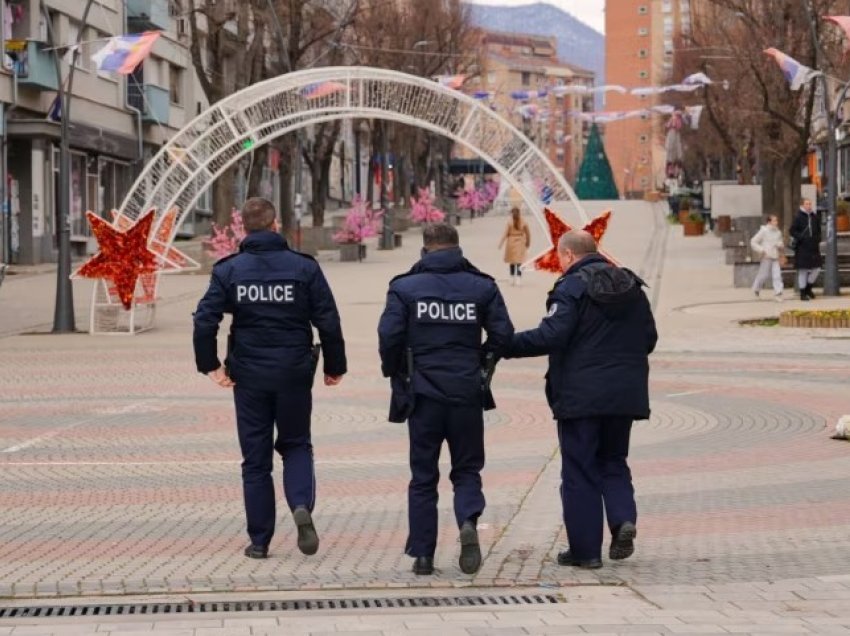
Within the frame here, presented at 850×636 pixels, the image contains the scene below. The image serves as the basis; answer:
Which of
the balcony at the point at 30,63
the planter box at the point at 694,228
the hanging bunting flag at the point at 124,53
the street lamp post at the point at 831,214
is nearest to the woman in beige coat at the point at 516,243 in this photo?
the street lamp post at the point at 831,214

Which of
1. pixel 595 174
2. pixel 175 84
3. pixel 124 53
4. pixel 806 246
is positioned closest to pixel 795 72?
pixel 806 246

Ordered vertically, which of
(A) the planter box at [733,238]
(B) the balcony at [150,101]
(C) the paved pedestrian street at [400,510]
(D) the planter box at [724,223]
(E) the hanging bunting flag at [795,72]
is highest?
(B) the balcony at [150,101]

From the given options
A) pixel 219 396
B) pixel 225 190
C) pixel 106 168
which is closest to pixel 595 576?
pixel 219 396

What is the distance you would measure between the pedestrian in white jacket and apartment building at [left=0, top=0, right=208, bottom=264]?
54.6 feet

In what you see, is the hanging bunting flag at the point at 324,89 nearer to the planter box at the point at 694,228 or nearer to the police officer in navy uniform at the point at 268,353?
the police officer in navy uniform at the point at 268,353

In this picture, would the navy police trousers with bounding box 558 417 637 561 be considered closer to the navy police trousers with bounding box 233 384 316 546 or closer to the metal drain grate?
the metal drain grate

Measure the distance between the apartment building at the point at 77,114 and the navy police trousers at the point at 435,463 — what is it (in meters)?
34.6

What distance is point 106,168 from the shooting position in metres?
59.3

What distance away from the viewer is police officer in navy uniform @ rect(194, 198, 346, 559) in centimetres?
930

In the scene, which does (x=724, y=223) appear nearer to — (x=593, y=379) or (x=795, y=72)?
(x=795, y=72)

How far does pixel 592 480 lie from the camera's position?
30.2ft

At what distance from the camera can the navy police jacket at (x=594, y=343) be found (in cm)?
905

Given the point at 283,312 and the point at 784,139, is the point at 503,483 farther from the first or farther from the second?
the point at 784,139

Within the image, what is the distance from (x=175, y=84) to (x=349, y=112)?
3845cm
